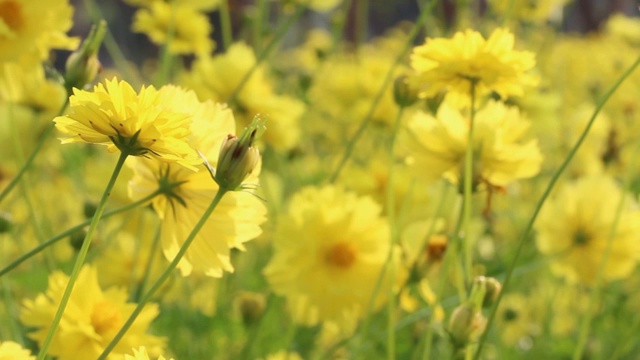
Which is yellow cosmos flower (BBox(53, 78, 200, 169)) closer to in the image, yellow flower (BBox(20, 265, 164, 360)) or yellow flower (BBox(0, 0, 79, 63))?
yellow flower (BBox(20, 265, 164, 360))

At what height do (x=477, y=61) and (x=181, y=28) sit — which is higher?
(x=181, y=28)

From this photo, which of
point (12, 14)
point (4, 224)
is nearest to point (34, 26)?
point (12, 14)

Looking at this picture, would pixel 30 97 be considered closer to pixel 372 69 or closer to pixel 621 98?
pixel 372 69

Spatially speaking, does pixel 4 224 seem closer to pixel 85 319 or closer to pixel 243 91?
pixel 85 319

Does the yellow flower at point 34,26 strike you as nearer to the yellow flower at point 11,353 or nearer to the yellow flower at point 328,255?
the yellow flower at point 328,255

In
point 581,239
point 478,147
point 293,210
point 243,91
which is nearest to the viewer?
point 478,147

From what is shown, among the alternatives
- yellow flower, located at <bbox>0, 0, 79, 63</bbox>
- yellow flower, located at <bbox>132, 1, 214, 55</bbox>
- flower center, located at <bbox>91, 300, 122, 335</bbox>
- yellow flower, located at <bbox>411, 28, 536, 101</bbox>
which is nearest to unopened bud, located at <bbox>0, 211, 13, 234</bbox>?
yellow flower, located at <bbox>0, 0, 79, 63</bbox>
